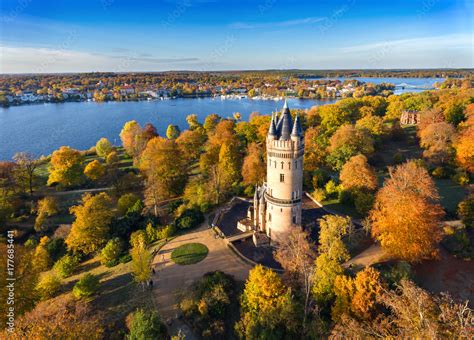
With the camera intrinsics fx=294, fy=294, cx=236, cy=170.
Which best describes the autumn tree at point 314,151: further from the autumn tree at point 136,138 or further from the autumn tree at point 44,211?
the autumn tree at point 44,211

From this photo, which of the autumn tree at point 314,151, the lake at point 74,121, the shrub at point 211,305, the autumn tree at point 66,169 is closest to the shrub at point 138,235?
the shrub at point 211,305

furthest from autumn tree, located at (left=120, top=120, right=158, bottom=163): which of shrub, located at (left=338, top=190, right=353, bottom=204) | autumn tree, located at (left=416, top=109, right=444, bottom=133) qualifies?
autumn tree, located at (left=416, top=109, right=444, bottom=133)

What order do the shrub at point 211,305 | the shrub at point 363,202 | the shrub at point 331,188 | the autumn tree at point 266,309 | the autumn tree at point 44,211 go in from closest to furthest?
1. the autumn tree at point 266,309
2. the shrub at point 211,305
3. the shrub at point 363,202
4. the autumn tree at point 44,211
5. the shrub at point 331,188

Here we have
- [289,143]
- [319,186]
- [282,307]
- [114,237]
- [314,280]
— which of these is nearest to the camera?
[282,307]

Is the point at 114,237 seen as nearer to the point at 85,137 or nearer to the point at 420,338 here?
the point at 420,338

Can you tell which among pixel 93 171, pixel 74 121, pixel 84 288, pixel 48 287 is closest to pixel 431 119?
pixel 84 288

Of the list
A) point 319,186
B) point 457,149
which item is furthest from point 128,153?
Result: point 457,149
